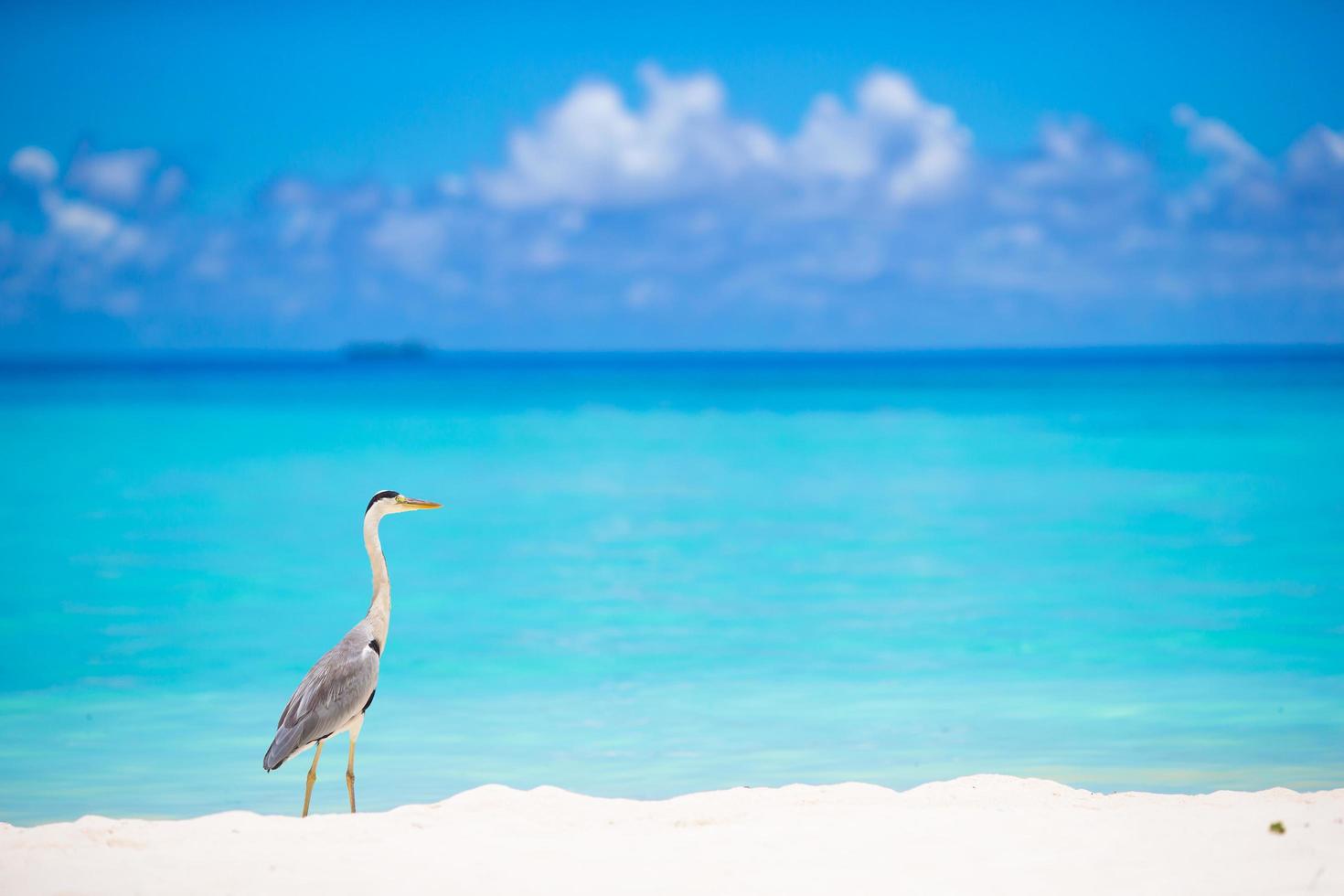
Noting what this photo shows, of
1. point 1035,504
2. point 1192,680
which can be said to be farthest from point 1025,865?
point 1035,504

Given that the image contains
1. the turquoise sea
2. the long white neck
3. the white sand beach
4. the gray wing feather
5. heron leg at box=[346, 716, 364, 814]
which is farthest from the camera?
the turquoise sea

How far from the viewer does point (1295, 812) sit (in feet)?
14.5

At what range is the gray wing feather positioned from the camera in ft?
15.3

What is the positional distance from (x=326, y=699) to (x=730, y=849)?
1.51 m

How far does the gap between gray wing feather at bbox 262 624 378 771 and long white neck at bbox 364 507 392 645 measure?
0.16 meters

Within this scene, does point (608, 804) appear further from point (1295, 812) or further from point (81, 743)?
point (81, 743)

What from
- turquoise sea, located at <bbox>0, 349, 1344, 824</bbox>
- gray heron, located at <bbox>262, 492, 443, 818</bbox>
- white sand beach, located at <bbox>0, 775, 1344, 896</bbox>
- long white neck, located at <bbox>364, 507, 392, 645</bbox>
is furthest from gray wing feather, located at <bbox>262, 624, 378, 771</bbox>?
turquoise sea, located at <bbox>0, 349, 1344, 824</bbox>

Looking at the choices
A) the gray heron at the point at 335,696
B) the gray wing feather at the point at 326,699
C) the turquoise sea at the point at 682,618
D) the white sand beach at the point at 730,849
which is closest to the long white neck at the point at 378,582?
the gray heron at the point at 335,696

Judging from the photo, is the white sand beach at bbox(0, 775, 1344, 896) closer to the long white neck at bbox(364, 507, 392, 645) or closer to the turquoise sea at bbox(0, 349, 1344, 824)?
the long white neck at bbox(364, 507, 392, 645)

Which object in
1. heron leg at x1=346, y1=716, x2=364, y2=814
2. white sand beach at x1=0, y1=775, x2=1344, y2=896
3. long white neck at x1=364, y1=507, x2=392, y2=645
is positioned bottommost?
white sand beach at x1=0, y1=775, x2=1344, y2=896

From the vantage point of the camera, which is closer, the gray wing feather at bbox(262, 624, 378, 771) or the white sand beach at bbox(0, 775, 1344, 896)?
the white sand beach at bbox(0, 775, 1344, 896)

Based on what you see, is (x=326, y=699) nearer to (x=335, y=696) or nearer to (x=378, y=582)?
(x=335, y=696)

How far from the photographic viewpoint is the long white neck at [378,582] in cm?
511

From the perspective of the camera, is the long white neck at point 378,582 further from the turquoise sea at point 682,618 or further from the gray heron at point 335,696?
the turquoise sea at point 682,618
